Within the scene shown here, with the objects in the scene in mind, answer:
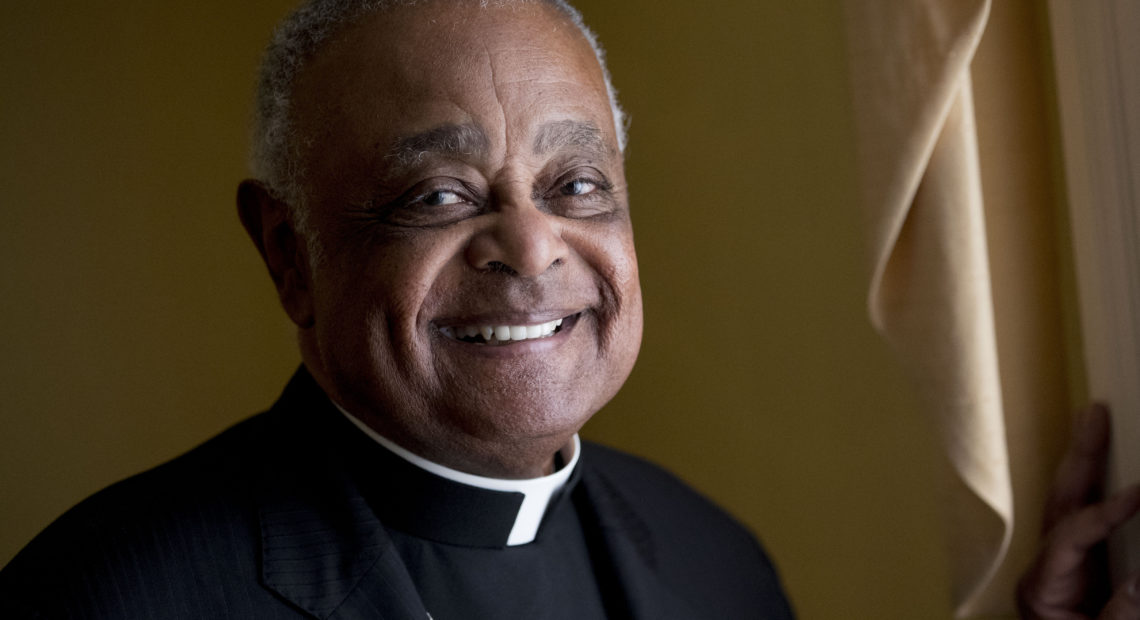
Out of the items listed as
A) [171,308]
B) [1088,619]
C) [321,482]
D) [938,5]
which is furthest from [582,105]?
[171,308]

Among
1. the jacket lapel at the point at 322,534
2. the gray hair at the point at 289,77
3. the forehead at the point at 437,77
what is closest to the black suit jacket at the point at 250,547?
the jacket lapel at the point at 322,534

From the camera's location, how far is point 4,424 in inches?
96.3

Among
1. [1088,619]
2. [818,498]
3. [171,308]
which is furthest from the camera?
[171,308]

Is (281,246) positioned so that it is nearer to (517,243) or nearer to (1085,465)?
(517,243)

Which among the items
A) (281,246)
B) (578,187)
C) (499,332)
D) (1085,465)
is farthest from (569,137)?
(1085,465)

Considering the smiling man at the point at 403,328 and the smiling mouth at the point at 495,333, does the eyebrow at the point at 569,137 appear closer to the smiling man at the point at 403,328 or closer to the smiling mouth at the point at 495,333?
the smiling man at the point at 403,328

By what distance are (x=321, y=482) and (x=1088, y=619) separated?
3.01ft

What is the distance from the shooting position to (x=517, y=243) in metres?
1.15

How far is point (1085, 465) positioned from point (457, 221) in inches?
31.8

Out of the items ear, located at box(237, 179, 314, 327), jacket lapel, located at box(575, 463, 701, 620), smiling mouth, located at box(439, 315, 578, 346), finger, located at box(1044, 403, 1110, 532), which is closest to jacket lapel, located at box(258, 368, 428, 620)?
ear, located at box(237, 179, 314, 327)

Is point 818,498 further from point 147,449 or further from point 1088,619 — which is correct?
point 147,449

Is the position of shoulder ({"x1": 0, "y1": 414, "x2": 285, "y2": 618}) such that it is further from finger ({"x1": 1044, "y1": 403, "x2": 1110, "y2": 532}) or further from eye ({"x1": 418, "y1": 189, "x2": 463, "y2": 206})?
finger ({"x1": 1044, "y1": 403, "x2": 1110, "y2": 532})

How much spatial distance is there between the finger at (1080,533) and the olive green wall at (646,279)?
1.22 feet

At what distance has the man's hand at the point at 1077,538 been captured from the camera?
130 centimetres
